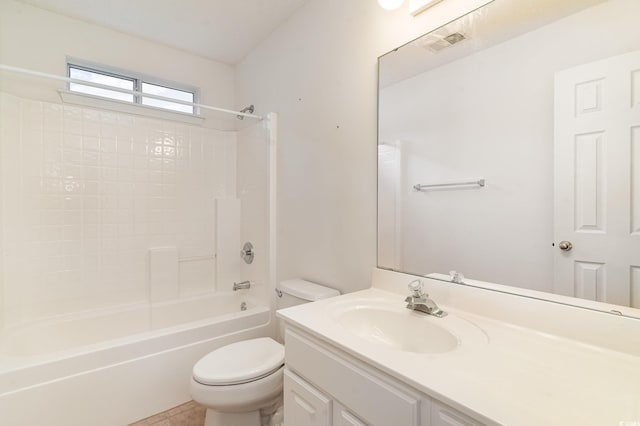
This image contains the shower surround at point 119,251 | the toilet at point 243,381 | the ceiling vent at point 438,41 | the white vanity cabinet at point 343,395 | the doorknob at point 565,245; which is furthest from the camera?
the shower surround at point 119,251

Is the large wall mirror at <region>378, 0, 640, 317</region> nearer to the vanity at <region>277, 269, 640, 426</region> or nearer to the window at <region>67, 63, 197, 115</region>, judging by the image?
the vanity at <region>277, 269, 640, 426</region>

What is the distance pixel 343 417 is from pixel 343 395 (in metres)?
0.06

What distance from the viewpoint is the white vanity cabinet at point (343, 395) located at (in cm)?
67

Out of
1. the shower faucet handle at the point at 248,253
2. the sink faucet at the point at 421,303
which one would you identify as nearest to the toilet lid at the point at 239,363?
the sink faucet at the point at 421,303

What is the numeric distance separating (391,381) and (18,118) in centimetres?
260

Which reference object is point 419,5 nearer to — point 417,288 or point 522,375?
point 417,288

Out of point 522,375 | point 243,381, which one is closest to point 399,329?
point 522,375

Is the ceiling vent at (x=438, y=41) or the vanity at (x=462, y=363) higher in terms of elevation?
the ceiling vent at (x=438, y=41)

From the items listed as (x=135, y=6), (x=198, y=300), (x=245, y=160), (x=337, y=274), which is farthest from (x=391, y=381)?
(x=135, y=6)

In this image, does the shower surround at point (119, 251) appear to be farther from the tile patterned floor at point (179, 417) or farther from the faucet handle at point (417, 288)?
the faucet handle at point (417, 288)

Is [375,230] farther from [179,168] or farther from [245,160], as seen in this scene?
[179,168]

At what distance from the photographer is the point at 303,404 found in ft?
3.25

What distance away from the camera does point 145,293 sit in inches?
90.7

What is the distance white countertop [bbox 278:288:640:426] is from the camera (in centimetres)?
54
